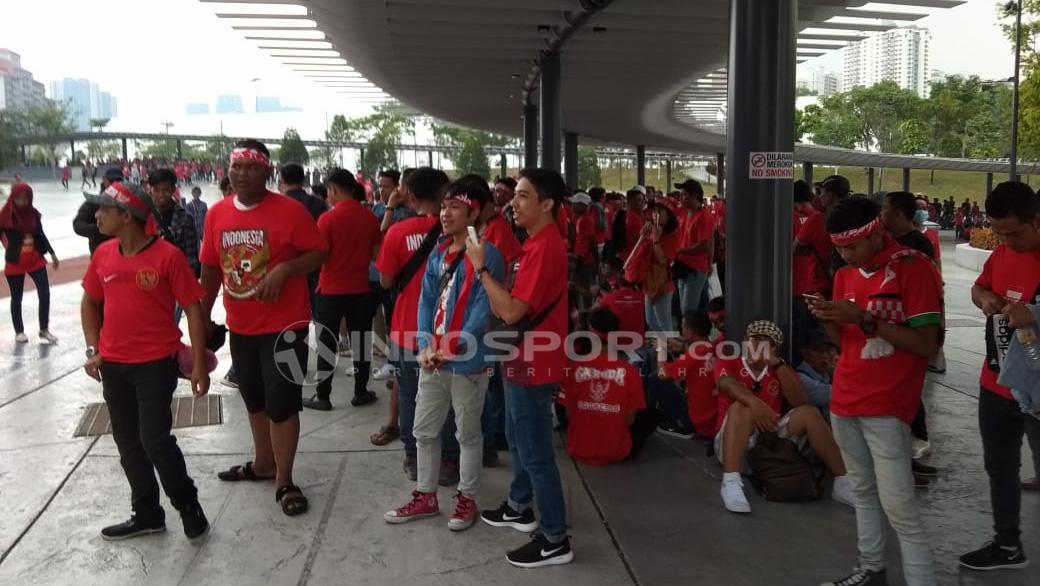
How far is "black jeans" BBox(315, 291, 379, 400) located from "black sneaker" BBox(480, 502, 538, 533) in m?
2.37

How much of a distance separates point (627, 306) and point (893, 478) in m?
3.69

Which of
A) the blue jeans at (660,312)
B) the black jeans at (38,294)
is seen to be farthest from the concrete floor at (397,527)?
the black jeans at (38,294)

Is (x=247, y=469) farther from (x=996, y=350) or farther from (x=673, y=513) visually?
(x=996, y=350)

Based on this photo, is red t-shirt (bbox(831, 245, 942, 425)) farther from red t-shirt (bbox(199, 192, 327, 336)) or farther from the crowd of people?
red t-shirt (bbox(199, 192, 327, 336))

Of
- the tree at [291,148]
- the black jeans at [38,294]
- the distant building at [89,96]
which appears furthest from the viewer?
the distant building at [89,96]

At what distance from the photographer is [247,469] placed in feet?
16.1

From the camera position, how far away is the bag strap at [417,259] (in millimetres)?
4668

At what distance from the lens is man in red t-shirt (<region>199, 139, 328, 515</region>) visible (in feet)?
14.2

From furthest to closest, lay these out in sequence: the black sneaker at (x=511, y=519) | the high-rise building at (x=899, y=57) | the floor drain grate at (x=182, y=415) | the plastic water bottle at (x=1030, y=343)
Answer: the high-rise building at (x=899, y=57) < the floor drain grate at (x=182, y=415) < the black sneaker at (x=511, y=519) < the plastic water bottle at (x=1030, y=343)

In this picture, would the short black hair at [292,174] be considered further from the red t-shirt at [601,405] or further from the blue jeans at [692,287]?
the blue jeans at [692,287]

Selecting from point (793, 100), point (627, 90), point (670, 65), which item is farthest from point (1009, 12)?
point (793, 100)

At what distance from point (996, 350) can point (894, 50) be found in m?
160

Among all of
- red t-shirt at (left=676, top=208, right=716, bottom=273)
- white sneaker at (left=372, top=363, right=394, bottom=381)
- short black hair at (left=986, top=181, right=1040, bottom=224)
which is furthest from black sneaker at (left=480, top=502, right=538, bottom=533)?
red t-shirt at (left=676, top=208, right=716, bottom=273)

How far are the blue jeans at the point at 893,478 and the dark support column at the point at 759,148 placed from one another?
218 cm
